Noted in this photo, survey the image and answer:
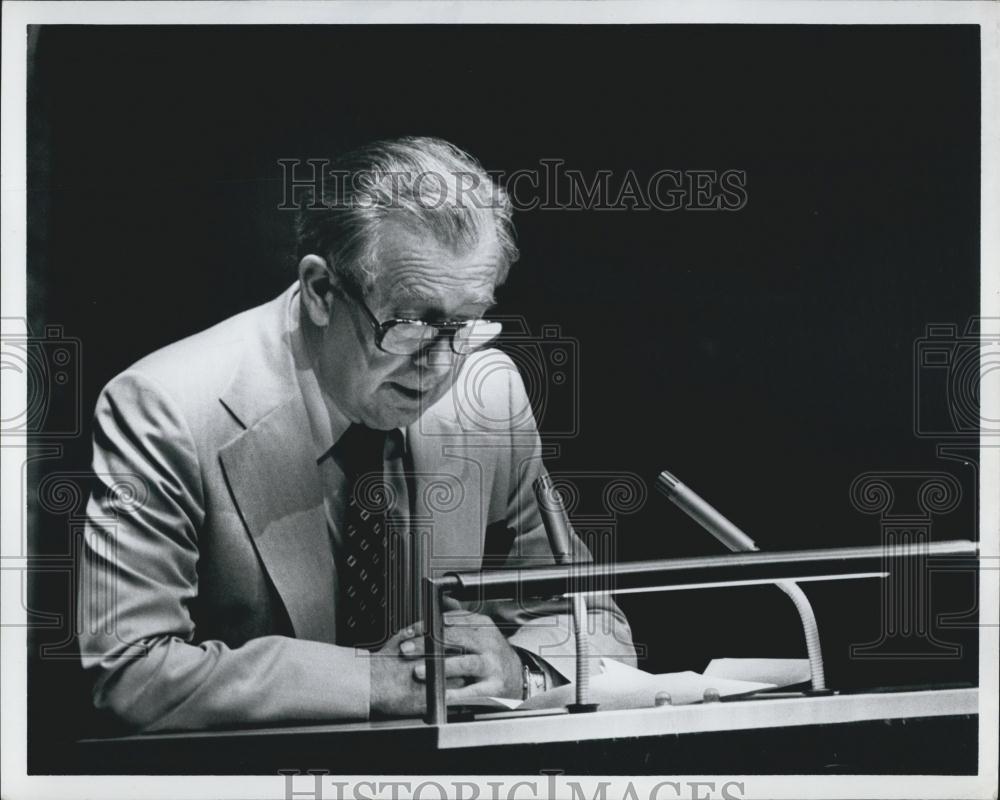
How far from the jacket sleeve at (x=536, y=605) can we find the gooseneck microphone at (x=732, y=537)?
20 centimetres

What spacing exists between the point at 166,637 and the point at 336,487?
0.40 metres

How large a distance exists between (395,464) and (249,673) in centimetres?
46

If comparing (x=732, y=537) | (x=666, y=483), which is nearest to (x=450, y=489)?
(x=666, y=483)

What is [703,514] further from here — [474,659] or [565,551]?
[474,659]

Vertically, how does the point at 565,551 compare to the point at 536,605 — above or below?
above

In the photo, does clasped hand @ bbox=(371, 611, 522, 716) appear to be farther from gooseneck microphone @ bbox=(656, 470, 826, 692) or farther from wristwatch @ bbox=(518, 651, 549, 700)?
gooseneck microphone @ bbox=(656, 470, 826, 692)

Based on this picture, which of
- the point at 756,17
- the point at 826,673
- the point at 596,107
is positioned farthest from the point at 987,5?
the point at 826,673

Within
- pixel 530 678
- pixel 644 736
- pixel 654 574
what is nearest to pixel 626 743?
pixel 644 736

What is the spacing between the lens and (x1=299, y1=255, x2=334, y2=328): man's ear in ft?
6.82

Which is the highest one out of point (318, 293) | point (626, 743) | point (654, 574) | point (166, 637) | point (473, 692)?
point (318, 293)

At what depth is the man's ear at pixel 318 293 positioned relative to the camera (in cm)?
208

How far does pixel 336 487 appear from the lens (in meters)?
2.09

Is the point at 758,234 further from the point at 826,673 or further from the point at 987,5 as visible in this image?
the point at 826,673

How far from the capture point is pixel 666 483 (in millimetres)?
2111
